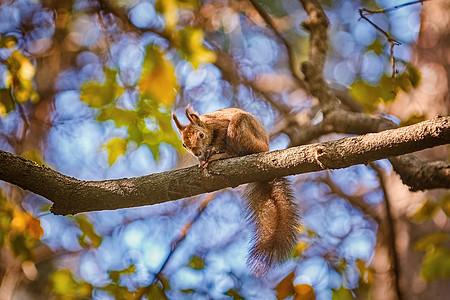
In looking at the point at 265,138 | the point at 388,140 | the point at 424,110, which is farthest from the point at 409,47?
the point at 388,140

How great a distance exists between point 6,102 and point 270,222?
9.08ft

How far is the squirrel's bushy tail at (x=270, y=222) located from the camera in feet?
13.7

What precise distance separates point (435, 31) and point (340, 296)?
402cm

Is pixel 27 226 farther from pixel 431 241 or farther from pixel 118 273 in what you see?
pixel 431 241

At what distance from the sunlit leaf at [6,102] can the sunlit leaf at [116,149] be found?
100 cm

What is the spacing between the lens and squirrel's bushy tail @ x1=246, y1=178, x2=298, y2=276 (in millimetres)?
4172

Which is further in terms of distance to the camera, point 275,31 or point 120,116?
point 275,31

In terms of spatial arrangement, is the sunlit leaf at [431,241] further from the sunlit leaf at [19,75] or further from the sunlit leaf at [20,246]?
the sunlit leaf at [19,75]

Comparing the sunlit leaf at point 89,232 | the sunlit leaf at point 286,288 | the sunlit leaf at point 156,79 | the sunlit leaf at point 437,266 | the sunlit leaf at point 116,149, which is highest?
the sunlit leaf at point 156,79

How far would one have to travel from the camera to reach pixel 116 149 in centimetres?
478

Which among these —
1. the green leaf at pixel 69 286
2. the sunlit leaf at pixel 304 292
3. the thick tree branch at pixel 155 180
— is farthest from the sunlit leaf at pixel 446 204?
the green leaf at pixel 69 286

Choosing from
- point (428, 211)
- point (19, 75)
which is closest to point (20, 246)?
point (19, 75)

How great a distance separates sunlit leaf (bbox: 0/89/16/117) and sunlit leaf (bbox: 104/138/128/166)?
100 centimetres

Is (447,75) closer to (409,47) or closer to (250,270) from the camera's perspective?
(409,47)
